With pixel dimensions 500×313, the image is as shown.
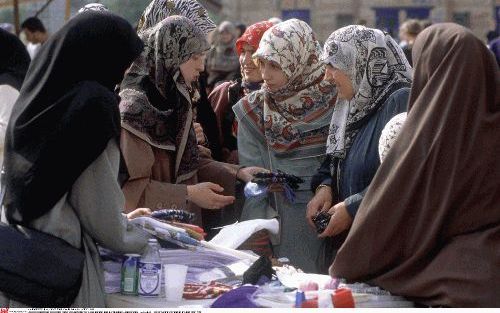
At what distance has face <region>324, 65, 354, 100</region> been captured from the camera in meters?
4.24

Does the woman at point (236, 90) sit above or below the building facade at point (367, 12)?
above

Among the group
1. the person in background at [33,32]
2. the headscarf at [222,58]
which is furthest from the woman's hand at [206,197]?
the person in background at [33,32]

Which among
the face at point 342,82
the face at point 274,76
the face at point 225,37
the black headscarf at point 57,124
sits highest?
the black headscarf at point 57,124

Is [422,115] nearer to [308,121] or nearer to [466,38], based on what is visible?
[466,38]

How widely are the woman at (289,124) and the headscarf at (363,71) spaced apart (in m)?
0.33

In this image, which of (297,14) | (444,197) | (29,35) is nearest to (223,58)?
(29,35)

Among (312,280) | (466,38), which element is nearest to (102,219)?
(312,280)

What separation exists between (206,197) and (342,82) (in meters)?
0.72

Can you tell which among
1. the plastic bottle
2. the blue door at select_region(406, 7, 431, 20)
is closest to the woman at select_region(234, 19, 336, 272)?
the plastic bottle

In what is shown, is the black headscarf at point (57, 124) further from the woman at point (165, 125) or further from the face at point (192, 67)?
the face at point (192, 67)

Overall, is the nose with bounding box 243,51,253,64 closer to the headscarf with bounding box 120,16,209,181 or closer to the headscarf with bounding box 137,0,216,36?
the headscarf with bounding box 137,0,216,36

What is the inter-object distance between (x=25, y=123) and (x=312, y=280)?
1.00 meters

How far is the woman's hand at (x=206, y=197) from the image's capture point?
424 cm

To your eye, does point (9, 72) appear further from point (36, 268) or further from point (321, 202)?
point (36, 268)
